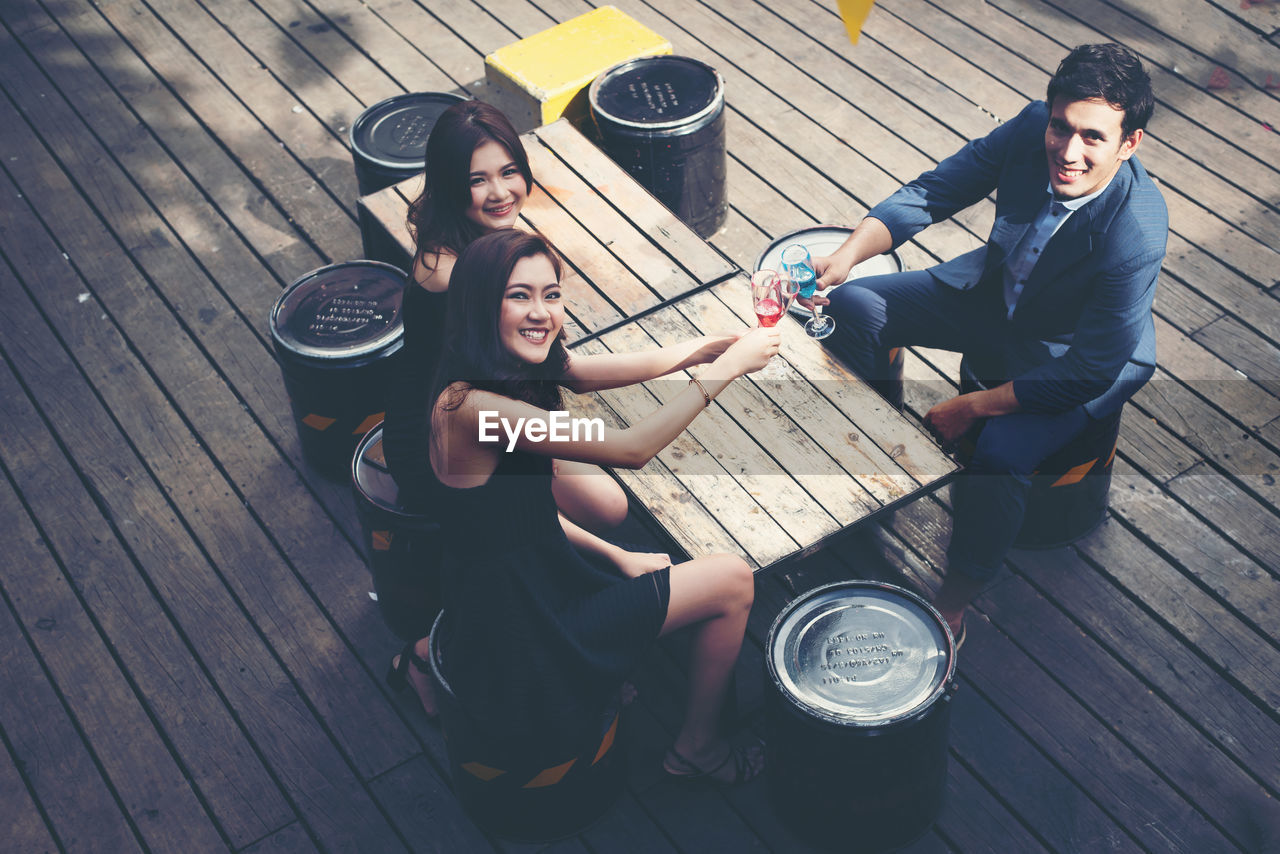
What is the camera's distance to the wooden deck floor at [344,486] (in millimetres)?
3441

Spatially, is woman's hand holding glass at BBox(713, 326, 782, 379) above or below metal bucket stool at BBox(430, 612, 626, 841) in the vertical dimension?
above

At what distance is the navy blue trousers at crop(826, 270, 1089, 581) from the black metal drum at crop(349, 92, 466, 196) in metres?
1.88

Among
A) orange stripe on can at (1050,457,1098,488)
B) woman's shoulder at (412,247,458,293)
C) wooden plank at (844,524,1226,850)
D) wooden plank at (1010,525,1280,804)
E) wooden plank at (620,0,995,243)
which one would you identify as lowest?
wooden plank at (844,524,1226,850)

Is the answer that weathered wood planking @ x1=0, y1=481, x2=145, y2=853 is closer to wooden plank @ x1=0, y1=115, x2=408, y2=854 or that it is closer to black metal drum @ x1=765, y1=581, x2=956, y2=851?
wooden plank @ x1=0, y1=115, x2=408, y2=854

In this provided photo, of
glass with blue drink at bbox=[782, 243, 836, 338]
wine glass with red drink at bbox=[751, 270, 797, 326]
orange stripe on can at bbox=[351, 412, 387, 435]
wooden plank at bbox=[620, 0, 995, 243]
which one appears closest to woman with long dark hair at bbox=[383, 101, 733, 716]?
wine glass with red drink at bbox=[751, 270, 797, 326]

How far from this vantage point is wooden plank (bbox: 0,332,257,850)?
3.45 meters

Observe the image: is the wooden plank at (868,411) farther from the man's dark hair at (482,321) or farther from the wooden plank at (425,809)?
the wooden plank at (425,809)

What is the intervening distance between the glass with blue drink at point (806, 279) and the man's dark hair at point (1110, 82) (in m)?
0.84

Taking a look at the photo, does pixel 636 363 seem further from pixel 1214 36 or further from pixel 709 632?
pixel 1214 36

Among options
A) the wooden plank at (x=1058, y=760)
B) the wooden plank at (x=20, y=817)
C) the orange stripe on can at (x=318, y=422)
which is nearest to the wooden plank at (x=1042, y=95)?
the wooden plank at (x=1058, y=760)

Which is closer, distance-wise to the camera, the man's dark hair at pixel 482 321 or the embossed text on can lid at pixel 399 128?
the man's dark hair at pixel 482 321

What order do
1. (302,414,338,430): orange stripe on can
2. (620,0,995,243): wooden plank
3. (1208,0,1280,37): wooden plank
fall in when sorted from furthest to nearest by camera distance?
(1208,0,1280,37): wooden plank
(620,0,995,243): wooden plank
(302,414,338,430): orange stripe on can

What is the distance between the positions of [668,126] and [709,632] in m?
2.29

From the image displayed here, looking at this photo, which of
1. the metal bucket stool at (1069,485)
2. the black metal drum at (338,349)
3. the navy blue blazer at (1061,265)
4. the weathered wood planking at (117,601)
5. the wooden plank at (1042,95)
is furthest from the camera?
the wooden plank at (1042,95)
